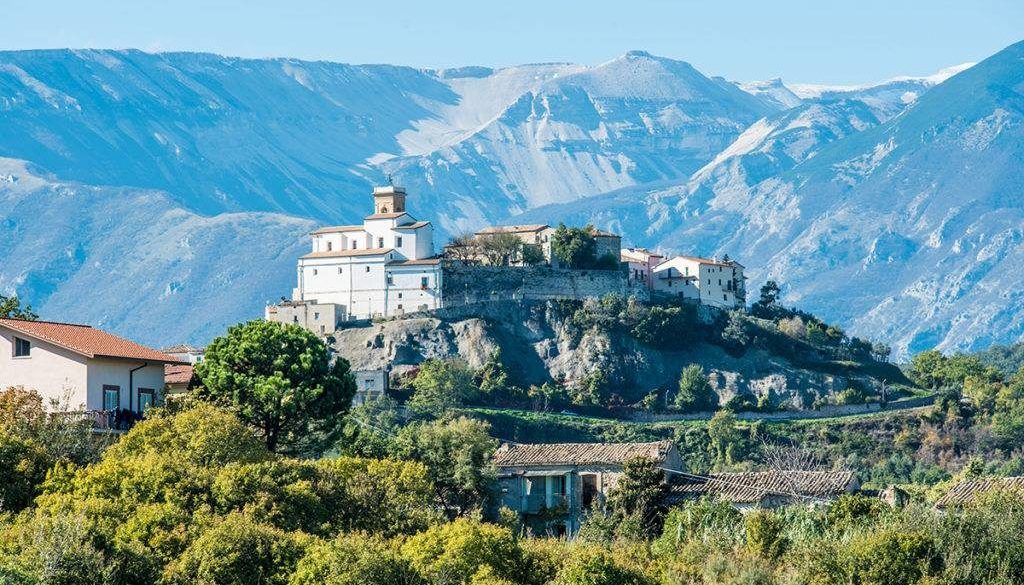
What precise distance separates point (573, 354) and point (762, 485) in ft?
284

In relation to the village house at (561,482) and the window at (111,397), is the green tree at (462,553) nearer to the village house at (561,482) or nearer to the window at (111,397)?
the window at (111,397)

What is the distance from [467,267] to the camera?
165875 mm

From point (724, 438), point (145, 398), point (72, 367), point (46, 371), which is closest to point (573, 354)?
point (724, 438)

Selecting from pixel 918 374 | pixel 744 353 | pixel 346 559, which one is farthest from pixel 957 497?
pixel 918 374

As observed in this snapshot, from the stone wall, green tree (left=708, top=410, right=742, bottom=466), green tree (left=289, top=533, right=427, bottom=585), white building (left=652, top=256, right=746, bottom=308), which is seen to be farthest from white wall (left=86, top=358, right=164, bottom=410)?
white building (left=652, top=256, right=746, bottom=308)

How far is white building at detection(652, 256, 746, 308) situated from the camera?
17700 cm

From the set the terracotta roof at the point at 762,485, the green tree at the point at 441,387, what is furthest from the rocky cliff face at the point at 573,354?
the terracotta roof at the point at 762,485

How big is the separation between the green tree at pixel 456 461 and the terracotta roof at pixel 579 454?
8.51 ft

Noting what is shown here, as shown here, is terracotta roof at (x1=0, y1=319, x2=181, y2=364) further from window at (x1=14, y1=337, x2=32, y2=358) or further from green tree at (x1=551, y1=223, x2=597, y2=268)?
green tree at (x1=551, y1=223, x2=597, y2=268)

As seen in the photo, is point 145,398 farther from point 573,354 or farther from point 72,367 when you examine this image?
point 573,354

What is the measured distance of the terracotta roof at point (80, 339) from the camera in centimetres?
6912

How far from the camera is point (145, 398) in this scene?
7244 centimetres

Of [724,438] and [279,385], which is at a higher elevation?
[279,385]

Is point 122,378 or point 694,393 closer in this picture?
point 122,378
